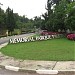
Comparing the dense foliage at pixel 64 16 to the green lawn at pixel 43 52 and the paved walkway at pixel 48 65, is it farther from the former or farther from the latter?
the paved walkway at pixel 48 65

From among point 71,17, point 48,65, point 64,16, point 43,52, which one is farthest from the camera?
point 64,16

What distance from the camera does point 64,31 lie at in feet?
146

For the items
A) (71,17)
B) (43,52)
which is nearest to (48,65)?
(43,52)

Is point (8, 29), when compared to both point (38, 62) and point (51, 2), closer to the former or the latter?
point (51, 2)

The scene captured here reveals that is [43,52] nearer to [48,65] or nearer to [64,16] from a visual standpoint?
[48,65]

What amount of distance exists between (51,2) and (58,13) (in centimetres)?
2008

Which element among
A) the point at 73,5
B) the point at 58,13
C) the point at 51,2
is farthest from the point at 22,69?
the point at 51,2

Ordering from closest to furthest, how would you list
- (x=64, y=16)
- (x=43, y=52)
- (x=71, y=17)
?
(x=43, y=52) < (x=71, y=17) < (x=64, y=16)

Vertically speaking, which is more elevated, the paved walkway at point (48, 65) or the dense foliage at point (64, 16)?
the dense foliage at point (64, 16)

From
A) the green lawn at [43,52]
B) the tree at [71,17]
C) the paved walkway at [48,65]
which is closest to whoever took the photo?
the paved walkway at [48,65]

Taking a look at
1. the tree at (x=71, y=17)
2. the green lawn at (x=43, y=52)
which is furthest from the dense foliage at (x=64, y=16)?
the green lawn at (x=43, y=52)

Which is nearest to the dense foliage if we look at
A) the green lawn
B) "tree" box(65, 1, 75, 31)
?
Result: "tree" box(65, 1, 75, 31)

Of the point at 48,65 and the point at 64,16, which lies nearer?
the point at 48,65

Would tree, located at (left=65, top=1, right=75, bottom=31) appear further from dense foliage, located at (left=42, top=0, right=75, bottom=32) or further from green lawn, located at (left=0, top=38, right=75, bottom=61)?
green lawn, located at (left=0, top=38, right=75, bottom=61)
